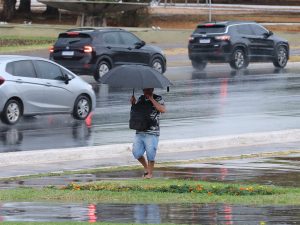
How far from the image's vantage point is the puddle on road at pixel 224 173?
15.0 metres

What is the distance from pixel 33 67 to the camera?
23.1 meters

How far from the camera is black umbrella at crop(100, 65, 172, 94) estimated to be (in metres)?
15.0

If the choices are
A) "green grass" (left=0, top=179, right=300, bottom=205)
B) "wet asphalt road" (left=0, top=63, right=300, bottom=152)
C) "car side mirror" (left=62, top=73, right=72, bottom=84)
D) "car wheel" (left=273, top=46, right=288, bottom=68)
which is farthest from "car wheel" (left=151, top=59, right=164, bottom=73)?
"green grass" (left=0, top=179, right=300, bottom=205)

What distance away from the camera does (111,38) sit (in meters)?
33.6

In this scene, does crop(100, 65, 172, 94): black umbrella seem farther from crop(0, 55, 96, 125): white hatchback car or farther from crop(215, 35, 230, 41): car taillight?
crop(215, 35, 230, 41): car taillight

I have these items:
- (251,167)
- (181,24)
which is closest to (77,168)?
(251,167)

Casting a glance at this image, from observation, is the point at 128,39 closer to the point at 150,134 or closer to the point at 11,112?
the point at 11,112

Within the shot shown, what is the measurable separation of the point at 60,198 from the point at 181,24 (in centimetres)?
4693

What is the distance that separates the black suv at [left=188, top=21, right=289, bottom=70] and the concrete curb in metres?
16.5

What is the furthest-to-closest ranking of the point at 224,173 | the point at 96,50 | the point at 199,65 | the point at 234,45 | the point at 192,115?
the point at 199,65
the point at 234,45
the point at 96,50
the point at 192,115
the point at 224,173

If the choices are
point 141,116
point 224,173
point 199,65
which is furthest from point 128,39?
point 141,116

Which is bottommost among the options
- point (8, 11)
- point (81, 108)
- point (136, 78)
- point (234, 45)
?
point (81, 108)

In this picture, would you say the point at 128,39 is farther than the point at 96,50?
Yes

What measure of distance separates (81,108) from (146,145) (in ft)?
29.7
